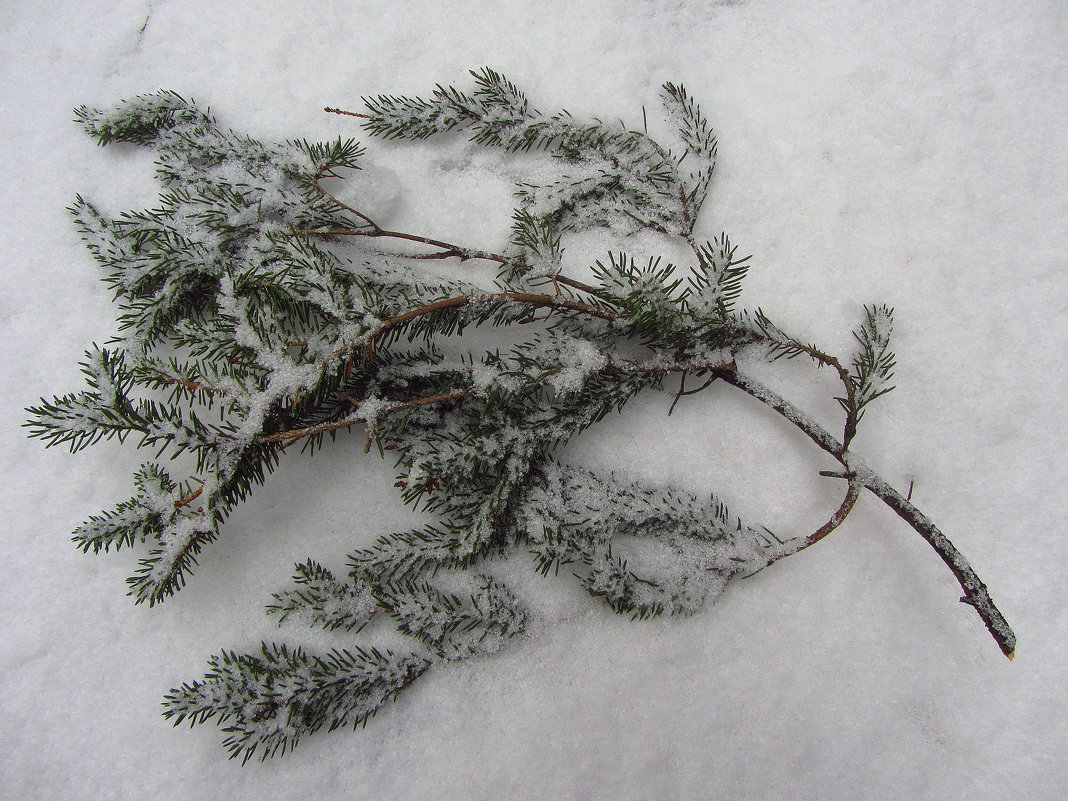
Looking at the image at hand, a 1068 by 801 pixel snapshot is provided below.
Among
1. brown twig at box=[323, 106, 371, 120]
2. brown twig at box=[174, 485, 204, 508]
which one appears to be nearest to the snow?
brown twig at box=[323, 106, 371, 120]

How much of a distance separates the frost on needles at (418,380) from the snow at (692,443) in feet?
0.23

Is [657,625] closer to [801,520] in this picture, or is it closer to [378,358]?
[801,520]

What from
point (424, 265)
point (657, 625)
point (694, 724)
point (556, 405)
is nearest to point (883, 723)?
point (694, 724)

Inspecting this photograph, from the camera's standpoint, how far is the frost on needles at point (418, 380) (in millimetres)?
999

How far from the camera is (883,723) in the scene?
1.16 meters

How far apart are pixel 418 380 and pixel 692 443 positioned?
1.88 ft

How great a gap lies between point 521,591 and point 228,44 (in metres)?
1.42

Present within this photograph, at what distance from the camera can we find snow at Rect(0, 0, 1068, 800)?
3.79ft

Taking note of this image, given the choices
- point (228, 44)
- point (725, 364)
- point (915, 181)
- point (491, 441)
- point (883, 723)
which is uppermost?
point (915, 181)

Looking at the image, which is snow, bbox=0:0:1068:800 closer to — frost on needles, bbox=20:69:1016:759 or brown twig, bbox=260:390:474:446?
frost on needles, bbox=20:69:1016:759

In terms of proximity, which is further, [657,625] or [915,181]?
[915,181]

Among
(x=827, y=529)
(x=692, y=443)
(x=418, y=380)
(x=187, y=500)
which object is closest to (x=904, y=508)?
(x=827, y=529)

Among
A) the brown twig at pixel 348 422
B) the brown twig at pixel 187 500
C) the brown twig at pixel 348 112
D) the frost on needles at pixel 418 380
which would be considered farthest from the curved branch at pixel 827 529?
the brown twig at pixel 348 112

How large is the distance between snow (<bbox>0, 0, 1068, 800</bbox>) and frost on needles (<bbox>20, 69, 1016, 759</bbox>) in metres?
0.07
